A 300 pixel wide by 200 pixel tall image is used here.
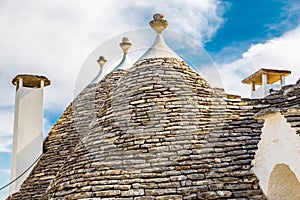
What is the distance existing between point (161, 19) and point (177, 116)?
312 centimetres

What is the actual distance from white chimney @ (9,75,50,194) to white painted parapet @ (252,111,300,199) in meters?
7.71

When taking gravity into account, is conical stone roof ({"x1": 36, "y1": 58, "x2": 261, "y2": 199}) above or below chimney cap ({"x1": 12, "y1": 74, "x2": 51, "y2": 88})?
below

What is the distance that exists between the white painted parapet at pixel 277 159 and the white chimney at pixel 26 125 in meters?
7.71

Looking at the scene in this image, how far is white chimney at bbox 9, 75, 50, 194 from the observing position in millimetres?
13969

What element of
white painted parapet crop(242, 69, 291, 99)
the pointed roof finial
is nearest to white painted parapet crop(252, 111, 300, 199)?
the pointed roof finial

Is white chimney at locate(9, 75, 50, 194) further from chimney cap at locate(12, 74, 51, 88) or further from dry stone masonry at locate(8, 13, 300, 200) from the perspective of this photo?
dry stone masonry at locate(8, 13, 300, 200)

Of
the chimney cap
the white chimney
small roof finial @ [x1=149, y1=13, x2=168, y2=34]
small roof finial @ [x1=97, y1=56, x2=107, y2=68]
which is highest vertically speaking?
small roof finial @ [x1=97, y1=56, x2=107, y2=68]

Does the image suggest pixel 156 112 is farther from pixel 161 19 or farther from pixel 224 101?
pixel 161 19

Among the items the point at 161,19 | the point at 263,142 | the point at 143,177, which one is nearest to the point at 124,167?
the point at 143,177

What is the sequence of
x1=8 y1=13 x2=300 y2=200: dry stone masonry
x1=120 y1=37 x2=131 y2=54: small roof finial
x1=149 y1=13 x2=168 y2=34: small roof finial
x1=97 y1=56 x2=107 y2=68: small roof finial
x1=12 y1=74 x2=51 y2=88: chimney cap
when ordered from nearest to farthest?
1. x1=8 y1=13 x2=300 y2=200: dry stone masonry
2. x1=149 y1=13 x2=168 y2=34: small roof finial
3. x1=12 y1=74 x2=51 y2=88: chimney cap
4. x1=120 y1=37 x2=131 y2=54: small roof finial
5. x1=97 y1=56 x2=107 y2=68: small roof finial

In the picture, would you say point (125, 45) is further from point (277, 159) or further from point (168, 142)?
point (277, 159)

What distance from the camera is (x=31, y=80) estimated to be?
1511 centimetres

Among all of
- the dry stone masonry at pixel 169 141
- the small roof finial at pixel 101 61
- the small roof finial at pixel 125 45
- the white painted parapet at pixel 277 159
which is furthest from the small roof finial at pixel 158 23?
the small roof finial at pixel 101 61

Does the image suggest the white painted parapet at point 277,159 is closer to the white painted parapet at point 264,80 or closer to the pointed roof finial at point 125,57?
the pointed roof finial at point 125,57
